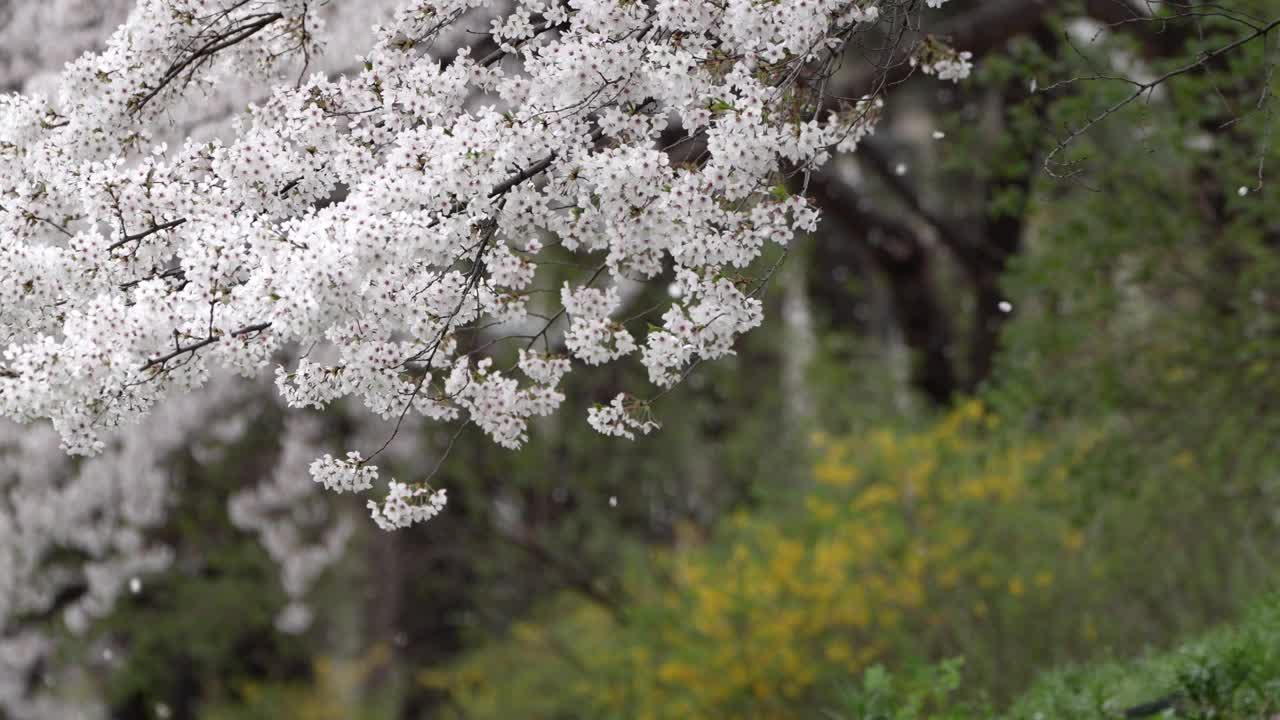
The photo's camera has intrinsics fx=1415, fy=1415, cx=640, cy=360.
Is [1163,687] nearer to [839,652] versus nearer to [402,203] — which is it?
[402,203]

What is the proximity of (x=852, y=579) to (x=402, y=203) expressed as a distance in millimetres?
7165

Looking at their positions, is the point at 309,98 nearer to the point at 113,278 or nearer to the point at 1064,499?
the point at 113,278

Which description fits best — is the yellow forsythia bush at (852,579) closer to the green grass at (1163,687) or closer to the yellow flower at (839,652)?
the yellow flower at (839,652)

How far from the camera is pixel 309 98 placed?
4.78m

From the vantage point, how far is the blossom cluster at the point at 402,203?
4227 mm

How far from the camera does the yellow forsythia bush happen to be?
10.3 m

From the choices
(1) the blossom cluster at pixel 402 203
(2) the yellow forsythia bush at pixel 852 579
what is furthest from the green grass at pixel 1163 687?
(2) the yellow forsythia bush at pixel 852 579

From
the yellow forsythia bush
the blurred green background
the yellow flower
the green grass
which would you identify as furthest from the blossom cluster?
the yellow flower

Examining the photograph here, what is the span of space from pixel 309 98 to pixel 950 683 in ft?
10.9

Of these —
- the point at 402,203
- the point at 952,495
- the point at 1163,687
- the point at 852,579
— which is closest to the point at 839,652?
the point at 852,579

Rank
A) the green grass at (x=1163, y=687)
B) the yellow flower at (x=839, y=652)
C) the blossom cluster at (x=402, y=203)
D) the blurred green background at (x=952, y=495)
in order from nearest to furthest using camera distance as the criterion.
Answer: the blossom cluster at (x=402, y=203) < the green grass at (x=1163, y=687) < the blurred green background at (x=952, y=495) < the yellow flower at (x=839, y=652)

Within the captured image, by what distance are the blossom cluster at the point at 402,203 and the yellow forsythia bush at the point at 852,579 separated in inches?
221

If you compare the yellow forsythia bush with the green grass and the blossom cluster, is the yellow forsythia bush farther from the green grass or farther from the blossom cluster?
the blossom cluster

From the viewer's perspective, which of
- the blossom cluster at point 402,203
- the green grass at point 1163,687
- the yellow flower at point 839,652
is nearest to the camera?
the blossom cluster at point 402,203
